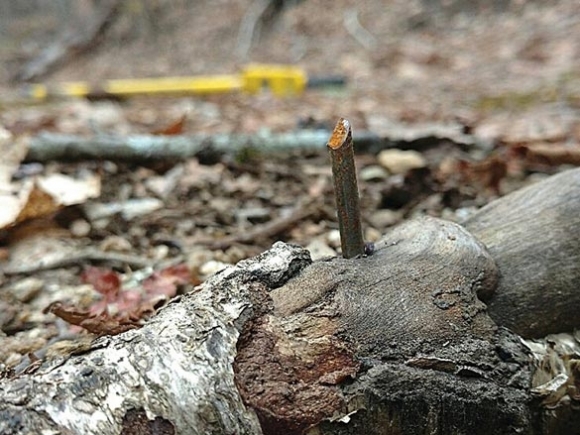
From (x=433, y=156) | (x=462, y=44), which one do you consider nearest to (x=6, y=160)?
(x=433, y=156)

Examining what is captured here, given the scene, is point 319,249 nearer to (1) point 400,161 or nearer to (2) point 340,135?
(2) point 340,135

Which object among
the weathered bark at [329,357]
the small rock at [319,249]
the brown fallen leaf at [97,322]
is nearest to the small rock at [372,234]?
the small rock at [319,249]

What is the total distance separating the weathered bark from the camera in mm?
Answer: 942

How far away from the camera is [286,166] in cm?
285

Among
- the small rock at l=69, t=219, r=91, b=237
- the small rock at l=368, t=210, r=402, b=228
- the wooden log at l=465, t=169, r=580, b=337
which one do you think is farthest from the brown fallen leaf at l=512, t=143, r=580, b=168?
the small rock at l=69, t=219, r=91, b=237

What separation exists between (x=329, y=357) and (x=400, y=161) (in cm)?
175

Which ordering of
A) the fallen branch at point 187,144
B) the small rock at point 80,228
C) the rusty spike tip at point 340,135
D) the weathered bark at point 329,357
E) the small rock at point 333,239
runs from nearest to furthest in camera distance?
the weathered bark at point 329,357
the rusty spike tip at point 340,135
the small rock at point 333,239
the small rock at point 80,228
the fallen branch at point 187,144

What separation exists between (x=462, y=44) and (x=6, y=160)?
6011mm

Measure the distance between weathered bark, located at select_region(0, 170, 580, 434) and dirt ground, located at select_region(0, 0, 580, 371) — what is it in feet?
0.85

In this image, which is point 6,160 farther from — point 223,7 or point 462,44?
point 223,7

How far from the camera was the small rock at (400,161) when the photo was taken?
2.68 meters

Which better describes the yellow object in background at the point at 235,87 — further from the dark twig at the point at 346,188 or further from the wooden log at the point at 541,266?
the dark twig at the point at 346,188

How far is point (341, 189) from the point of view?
1.18 m

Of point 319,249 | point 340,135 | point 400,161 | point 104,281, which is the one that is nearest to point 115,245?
point 104,281
